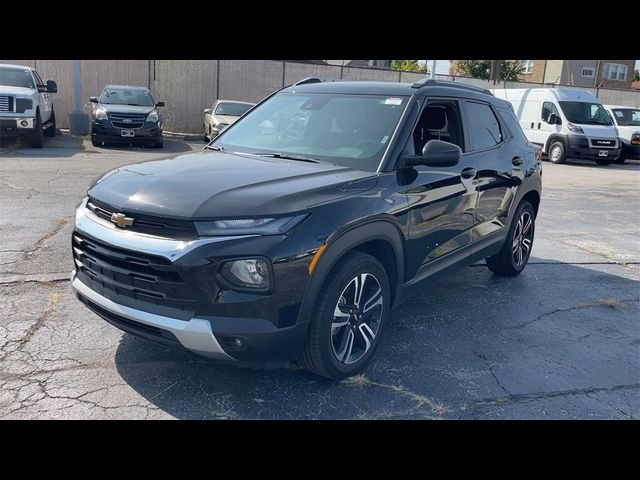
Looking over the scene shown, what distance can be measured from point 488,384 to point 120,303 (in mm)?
2422

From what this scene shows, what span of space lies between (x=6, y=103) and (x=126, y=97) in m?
3.43

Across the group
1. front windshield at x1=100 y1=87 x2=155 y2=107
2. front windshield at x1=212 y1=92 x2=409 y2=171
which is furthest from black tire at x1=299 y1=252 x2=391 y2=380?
front windshield at x1=100 y1=87 x2=155 y2=107

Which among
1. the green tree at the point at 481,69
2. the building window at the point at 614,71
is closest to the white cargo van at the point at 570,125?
the green tree at the point at 481,69

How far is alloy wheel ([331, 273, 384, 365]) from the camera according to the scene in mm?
3465

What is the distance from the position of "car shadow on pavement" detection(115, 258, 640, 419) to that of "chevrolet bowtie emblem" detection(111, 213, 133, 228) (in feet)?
2.85

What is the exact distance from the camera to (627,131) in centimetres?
2120

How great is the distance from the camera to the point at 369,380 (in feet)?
12.1

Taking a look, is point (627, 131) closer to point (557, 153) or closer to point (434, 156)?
point (557, 153)

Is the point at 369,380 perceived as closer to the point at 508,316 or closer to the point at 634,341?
the point at 508,316

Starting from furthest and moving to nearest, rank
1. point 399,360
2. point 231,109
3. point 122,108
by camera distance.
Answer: point 231,109 → point 122,108 → point 399,360

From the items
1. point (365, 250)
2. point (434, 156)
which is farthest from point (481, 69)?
point (365, 250)

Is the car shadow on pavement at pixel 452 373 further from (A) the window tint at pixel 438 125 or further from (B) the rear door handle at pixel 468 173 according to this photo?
(A) the window tint at pixel 438 125
